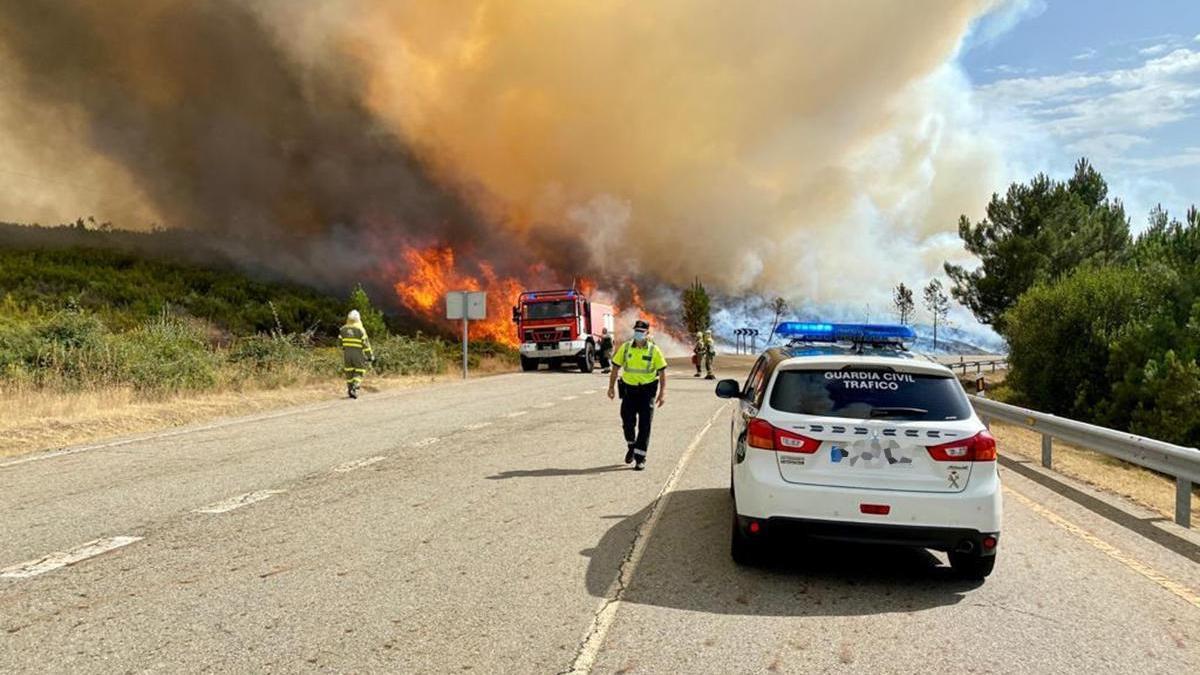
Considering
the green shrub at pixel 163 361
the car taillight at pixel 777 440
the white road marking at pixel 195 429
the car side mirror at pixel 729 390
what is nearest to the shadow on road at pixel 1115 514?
the car taillight at pixel 777 440

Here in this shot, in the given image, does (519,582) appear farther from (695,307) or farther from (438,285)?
(695,307)

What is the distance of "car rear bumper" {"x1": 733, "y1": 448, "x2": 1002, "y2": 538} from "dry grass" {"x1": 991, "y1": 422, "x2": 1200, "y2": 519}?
4.24 meters

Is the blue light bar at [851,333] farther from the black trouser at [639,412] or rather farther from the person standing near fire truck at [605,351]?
the person standing near fire truck at [605,351]

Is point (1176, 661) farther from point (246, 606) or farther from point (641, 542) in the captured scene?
point (246, 606)

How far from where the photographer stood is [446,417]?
48.4ft

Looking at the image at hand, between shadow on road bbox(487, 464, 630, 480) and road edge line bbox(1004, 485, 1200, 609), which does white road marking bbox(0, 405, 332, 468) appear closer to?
shadow on road bbox(487, 464, 630, 480)

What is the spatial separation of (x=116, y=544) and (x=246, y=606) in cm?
192

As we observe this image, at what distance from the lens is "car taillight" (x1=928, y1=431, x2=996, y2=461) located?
5.12 meters

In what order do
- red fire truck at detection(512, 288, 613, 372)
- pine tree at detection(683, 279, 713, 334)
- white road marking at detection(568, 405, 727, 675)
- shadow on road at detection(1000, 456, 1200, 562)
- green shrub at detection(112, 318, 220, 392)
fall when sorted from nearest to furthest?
white road marking at detection(568, 405, 727, 675)
shadow on road at detection(1000, 456, 1200, 562)
green shrub at detection(112, 318, 220, 392)
red fire truck at detection(512, 288, 613, 372)
pine tree at detection(683, 279, 713, 334)

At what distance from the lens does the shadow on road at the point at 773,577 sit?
4.80 meters

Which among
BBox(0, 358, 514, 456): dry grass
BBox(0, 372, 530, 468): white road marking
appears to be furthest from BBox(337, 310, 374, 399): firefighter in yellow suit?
BBox(0, 358, 514, 456): dry grass

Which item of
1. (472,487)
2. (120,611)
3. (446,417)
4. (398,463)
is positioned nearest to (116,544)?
(120,611)

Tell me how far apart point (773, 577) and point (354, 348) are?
1407cm

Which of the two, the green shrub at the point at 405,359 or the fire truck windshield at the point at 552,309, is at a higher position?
the fire truck windshield at the point at 552,309
